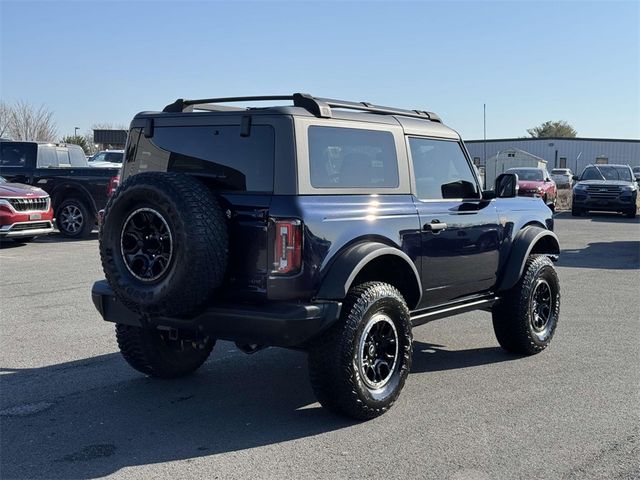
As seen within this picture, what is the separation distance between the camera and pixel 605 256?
45.2 ft

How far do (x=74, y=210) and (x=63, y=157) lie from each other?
206 cm

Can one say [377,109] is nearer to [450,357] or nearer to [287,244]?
[287,244]

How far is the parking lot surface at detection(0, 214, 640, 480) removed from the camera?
405 cm

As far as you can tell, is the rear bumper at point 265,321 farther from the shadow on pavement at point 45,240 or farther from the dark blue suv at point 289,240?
the shadow on pavement at point 45,240

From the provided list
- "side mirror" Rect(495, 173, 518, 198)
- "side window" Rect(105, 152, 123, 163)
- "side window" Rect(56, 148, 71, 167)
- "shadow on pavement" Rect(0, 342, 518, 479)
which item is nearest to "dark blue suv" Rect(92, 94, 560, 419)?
"shadow on pavement" Rect(0, 342, 518, 479)

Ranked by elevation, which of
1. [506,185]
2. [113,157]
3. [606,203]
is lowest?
[606,203]

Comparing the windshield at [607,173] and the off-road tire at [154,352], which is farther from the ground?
the windshield at [607,173]

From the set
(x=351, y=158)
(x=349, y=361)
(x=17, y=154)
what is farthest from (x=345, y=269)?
(x=17, y=154)

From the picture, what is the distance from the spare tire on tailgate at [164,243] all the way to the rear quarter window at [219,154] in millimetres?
267

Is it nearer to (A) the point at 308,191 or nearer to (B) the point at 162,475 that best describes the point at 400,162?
(A) the point at 308,191

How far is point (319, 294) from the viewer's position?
449 cm

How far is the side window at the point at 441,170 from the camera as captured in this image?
5.64 meters

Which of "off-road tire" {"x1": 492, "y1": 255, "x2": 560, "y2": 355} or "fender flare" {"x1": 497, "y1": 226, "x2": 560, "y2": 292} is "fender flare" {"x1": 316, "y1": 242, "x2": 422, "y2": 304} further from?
"off-road tire" {"x1": 492, "y1": 255, "x2": 560, "y2": 355}

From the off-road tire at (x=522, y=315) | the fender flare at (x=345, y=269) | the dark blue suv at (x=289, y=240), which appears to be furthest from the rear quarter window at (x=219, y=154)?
the off-road tire at (x=522, y=315)
